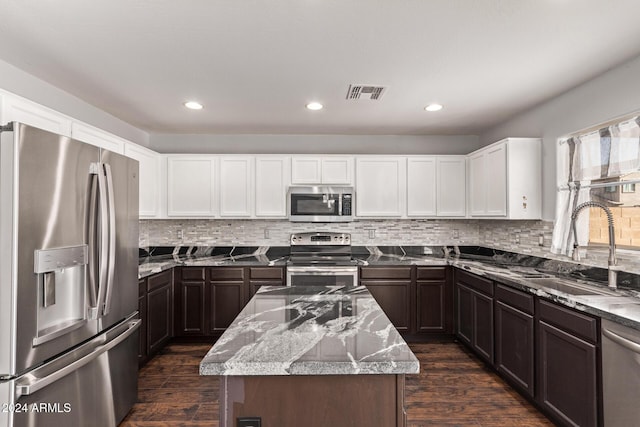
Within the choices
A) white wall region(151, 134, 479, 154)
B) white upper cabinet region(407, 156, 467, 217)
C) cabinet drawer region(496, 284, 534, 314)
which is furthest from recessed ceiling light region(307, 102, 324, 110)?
cabinet drawer region(496, 284, 534, 314)

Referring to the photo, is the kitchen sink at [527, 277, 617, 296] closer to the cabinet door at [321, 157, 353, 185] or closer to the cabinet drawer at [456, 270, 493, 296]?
the cabinet drawer at [456, 270, 493, 296]

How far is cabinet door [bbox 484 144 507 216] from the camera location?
11.1 ft

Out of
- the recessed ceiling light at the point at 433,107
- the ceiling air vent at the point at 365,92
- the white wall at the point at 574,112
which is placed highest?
the recessed ceiling light at the point at 433,107

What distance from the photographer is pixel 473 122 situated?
154 inches

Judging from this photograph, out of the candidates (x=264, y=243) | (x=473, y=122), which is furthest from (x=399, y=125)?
(x=264, y=243)

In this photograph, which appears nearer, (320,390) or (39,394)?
(320,390)

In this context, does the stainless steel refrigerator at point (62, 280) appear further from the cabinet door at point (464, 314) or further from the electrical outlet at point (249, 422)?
the cabinet door at point (464, 314)

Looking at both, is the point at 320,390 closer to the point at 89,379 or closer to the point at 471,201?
the point at 89,379

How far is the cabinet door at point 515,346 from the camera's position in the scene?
2461 mm

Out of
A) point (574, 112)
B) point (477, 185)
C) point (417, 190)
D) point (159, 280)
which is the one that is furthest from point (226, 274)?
point (574, 112)

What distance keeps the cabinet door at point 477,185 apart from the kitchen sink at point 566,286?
1.22 meters

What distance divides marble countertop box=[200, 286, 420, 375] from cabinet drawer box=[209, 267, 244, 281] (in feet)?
6.53

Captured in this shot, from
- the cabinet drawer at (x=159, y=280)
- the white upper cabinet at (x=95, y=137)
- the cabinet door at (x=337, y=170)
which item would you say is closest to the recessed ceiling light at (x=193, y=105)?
the white upper cabinet at (x=95, y=137)

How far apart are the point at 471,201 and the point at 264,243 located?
8.94 ft
